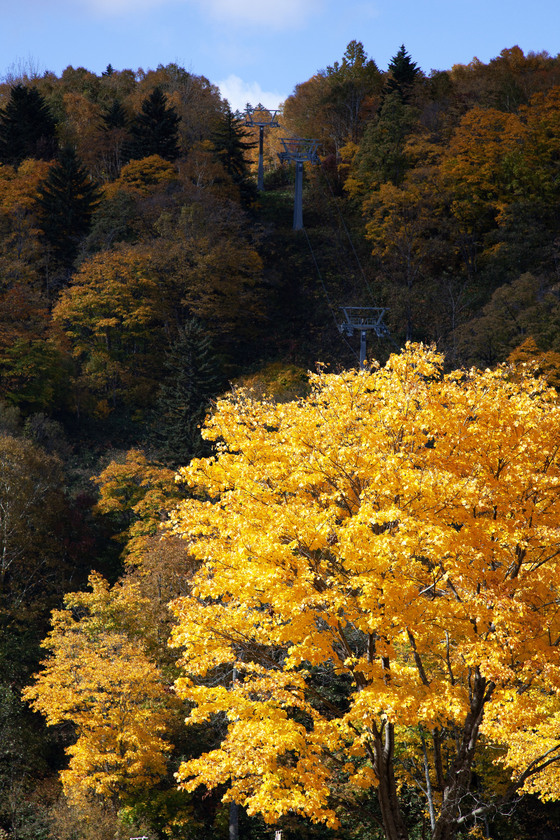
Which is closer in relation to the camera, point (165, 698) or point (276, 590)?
point (276, 590)

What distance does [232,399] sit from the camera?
28.2m

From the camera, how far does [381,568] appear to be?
9312mm

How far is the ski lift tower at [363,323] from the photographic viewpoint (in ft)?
98.7

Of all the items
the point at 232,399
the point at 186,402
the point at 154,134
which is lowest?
the point at 186,402

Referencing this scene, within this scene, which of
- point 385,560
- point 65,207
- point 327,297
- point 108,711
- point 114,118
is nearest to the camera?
point 385,560

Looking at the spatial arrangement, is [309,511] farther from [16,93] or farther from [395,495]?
[16,93]

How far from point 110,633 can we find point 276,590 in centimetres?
1171

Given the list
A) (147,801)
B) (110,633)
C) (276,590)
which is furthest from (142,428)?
(276,590)

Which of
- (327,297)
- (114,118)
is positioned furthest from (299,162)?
(114,118)

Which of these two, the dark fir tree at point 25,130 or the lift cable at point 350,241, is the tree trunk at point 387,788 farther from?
the dark fir tree at point 25,130

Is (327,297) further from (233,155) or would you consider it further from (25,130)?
(25,130)

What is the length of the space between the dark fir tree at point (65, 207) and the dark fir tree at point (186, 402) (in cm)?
1328

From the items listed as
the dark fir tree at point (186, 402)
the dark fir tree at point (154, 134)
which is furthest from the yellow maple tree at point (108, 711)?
the dark fir tree at point (154, 134)

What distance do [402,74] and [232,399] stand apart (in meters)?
35.3
